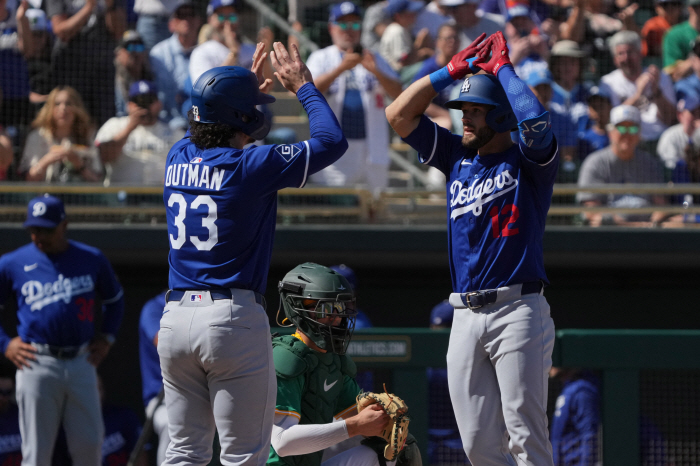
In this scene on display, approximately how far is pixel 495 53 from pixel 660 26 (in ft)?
20.2

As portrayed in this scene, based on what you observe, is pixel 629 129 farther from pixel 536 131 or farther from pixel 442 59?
pixel 536 131

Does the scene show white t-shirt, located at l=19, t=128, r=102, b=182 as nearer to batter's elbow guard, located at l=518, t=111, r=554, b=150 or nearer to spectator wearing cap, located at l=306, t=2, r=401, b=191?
spectator wearing cap, located at l=306, t=2, r=401, b=191

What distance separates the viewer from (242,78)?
11.2ft

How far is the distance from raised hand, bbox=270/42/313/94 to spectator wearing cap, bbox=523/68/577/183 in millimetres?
4228

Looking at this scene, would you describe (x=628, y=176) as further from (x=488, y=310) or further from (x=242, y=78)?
(x=242, y=78)

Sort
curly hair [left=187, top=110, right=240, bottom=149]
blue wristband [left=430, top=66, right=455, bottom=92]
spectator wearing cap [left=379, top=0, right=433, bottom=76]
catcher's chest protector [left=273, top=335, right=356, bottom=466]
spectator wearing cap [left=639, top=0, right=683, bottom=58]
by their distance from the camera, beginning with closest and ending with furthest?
Result: curly hair [left=187, top=110, right=240, bottom=149], catcher's chest protector [left=273, top=335, right=356, bottom=466], blue wristband [left=430, top=66, right=455, bottom=92], spectator wearing cap [left=379, top=0, right=433, bottom=76], spectator wearing cap [left=639, top=0, right=683, bottom=58]

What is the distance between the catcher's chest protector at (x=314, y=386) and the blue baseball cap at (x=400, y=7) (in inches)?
215

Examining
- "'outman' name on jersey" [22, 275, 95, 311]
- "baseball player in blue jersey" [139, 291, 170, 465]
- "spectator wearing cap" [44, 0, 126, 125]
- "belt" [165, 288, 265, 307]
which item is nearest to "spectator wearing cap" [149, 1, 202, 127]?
"spectator wearing cap" [44, 0, 126, 125]

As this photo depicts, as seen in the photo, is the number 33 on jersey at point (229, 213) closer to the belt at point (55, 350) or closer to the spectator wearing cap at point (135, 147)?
the belt at point (55, 350)

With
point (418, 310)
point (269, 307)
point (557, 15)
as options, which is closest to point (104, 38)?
point (269, 307)

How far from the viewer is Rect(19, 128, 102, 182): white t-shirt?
7000mm

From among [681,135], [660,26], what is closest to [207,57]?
[681,135]

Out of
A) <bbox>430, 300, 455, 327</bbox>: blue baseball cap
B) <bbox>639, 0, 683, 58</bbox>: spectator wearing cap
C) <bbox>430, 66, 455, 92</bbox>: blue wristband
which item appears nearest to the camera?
<bbox>430, 66, 455, 92</bbox>: blue wristband

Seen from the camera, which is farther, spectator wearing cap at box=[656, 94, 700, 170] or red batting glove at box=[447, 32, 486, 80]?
spectator wearing cap at box=[656, 94, 700, 170]
